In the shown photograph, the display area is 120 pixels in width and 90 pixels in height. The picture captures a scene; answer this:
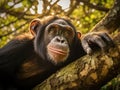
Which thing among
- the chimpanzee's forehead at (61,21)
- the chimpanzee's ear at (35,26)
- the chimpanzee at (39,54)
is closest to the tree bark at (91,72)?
the chimpanzee at (39,54)

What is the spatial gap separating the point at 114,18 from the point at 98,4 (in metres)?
2.84

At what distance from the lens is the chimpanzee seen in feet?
12.1

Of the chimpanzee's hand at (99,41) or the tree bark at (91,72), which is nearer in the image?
the tree bark at (91,72)

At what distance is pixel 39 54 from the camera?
4.13m

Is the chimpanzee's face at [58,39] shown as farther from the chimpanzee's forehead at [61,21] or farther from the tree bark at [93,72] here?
the tree bark at [93,72]

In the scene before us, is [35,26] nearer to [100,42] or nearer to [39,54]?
[39,54]

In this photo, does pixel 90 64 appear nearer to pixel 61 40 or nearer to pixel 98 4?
pixel 61 40

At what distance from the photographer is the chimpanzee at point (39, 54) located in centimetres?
369

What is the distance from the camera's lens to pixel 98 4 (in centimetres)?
643

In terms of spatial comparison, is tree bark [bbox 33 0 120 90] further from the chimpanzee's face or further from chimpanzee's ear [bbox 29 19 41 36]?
chimpanzee's ear [bbox 29 19 41 36]

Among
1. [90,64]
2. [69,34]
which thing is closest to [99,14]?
[69,34]

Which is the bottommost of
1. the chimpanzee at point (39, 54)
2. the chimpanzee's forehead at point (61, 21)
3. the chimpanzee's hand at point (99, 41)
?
the chimpanzee at point (39, 54)

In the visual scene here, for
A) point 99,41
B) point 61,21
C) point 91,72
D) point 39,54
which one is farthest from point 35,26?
point 91,72

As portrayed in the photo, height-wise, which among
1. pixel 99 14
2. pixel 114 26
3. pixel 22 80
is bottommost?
pixel 99 14
